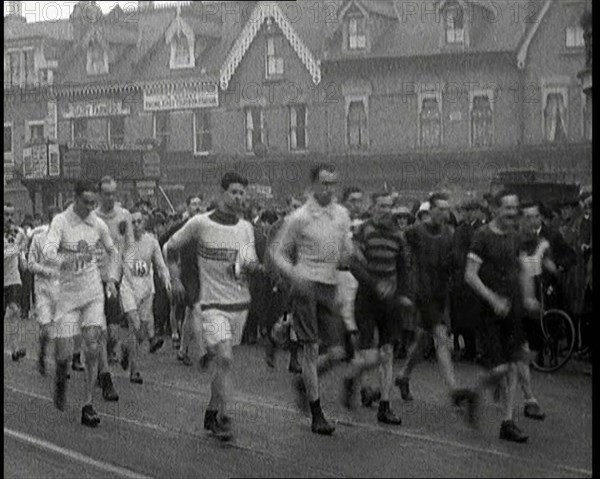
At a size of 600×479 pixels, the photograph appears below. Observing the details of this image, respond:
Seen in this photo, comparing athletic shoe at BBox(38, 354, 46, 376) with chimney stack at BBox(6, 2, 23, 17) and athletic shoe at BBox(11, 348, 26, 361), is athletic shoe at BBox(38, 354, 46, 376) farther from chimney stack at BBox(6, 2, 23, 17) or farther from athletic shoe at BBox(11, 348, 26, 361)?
chimney stack at BBox(6, 2, 23, 17)

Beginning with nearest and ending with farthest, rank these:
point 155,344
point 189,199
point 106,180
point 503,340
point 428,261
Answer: point 503,340, point 428,261, point 189,199, point 106,180, point 155,344

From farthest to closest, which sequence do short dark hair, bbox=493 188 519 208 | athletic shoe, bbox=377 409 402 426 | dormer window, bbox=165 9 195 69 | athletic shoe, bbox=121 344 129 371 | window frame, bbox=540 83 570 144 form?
athletic shoe, bbox=121 344 129 371
dormer window, bbox=165 9 195 69
athletic shoe, bbox=377 409 402 426
short dark hair, bbox=493 188 519 208
window frame, bbox=540 83 570 144

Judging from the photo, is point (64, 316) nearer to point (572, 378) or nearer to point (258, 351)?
point (258, 351)

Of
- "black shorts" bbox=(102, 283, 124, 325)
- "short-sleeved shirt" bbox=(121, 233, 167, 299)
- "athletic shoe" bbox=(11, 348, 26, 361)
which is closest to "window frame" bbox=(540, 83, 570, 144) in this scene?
"short-sleeved shirt" bbox=(121, 233, 167, 299)

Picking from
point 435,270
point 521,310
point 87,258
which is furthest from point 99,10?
point 521,310

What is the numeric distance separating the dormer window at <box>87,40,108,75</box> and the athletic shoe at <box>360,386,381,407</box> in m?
1.87

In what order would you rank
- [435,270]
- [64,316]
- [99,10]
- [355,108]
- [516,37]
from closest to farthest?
1. [516,37]
2. [355,108]
3. [435,270]
4. [99,10]
5. [64,316]

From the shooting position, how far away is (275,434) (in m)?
5.45

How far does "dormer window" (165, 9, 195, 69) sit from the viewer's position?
5.33 m

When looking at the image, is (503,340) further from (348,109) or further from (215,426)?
(215,426)

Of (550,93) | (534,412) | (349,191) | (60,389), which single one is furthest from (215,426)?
(550,93)

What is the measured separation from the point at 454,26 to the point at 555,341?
147 cm

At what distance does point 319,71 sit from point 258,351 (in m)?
1.45

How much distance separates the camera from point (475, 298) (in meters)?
5.10
